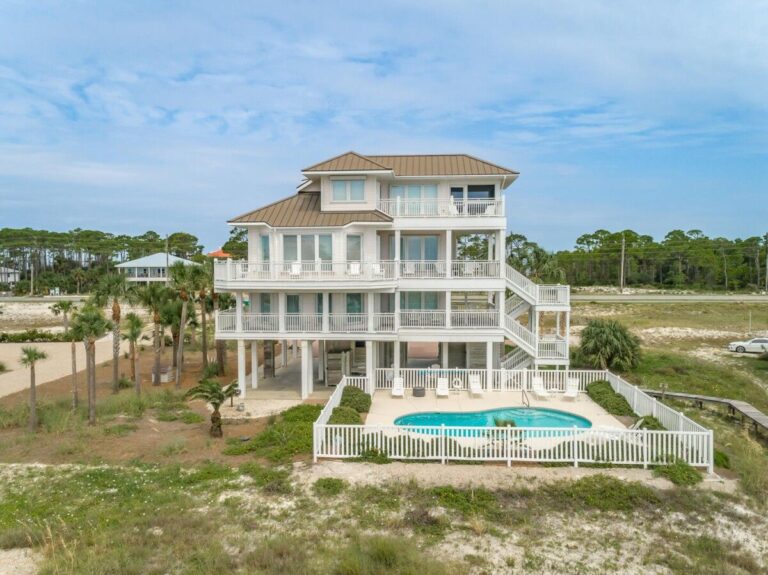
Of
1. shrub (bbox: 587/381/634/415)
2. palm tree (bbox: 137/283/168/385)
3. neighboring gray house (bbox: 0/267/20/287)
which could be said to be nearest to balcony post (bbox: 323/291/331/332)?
palm tree (bbox: 137/283/168/385)

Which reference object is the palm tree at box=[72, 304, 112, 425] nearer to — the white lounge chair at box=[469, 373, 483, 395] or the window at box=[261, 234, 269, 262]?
the window at box=[261, 234, 269, 262]

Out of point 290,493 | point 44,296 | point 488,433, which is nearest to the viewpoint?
point 290,493

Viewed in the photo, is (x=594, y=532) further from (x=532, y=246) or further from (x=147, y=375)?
(x=147, y=375)

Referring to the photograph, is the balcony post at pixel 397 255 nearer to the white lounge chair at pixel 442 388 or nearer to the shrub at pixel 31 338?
the white lounge chair at pixel 442 388

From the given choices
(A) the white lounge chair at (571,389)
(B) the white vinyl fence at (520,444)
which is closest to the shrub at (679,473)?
(B) the white vinyl fence at (520,444)

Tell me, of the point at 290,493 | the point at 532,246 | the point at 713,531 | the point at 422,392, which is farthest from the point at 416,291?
the point at 713,531
